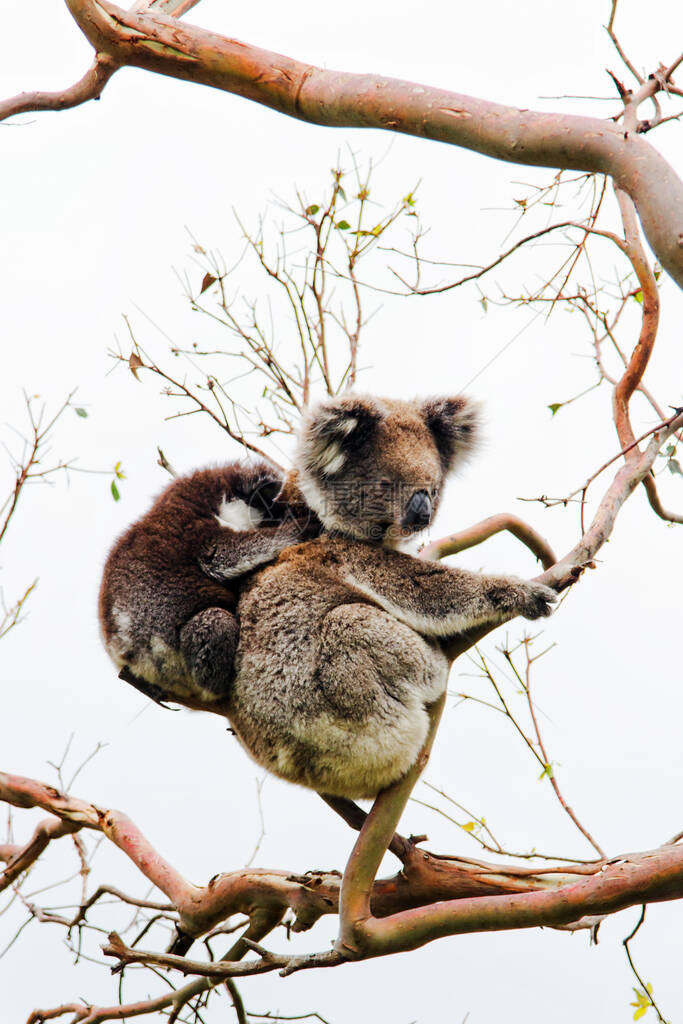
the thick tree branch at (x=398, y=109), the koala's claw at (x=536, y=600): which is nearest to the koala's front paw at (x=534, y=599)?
the koala's claw at (x=536, y=600)

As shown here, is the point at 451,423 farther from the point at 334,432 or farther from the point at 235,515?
the point at 235,515

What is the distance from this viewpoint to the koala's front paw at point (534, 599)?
2.85 metres

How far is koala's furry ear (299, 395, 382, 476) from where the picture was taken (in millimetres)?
3207

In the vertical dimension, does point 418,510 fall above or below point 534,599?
above

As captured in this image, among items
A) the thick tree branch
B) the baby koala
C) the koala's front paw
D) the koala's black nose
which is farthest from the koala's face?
the thick tree branch

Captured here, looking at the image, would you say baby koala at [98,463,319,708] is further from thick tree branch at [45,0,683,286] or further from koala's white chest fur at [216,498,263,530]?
thick tree branch at [45,0,683,286]

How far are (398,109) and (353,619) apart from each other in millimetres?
1522

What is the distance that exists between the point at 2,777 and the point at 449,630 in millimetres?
2171

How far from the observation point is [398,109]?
103 inches

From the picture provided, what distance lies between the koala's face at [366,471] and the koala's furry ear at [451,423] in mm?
199

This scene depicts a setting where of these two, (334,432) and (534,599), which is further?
(334,432)

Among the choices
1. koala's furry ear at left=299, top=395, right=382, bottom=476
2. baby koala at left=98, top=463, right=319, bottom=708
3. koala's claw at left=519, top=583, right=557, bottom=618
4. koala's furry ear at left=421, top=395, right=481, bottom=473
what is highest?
koala's furry ear at left=421, top=395, right=481, bottom=473

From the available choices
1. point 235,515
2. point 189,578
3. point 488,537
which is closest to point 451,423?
point 488,537

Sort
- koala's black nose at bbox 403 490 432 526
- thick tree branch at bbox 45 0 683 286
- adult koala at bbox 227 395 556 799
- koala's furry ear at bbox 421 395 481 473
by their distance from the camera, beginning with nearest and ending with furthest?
thick tree branch at bbox 45 0 683 286 < adult koala at bbox 227 395 556 799 < koala's black nose at bbox 403 490 432 526 < koala's furry ear at bbox 421 395 481 473
